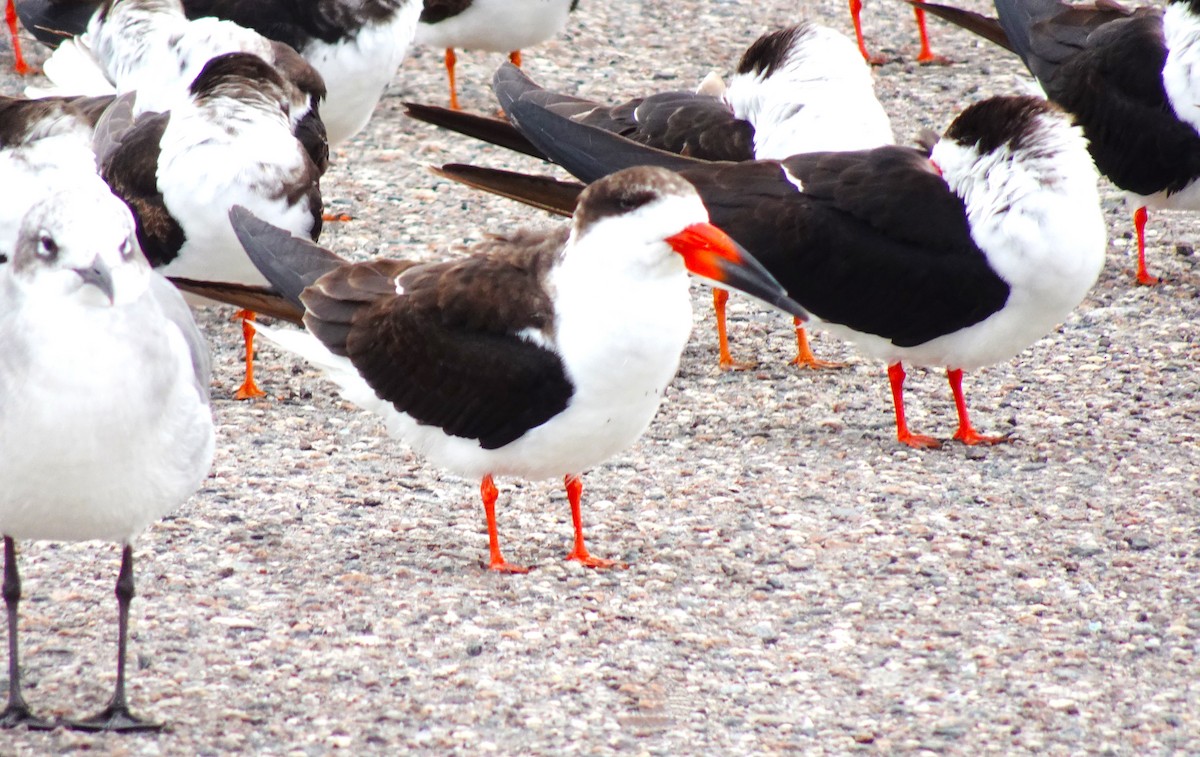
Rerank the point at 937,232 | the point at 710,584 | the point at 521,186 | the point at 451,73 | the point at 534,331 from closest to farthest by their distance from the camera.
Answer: the point at 534,331
the point at 710,584
the point at 937,232
the point at 521,186
the point at 451,73

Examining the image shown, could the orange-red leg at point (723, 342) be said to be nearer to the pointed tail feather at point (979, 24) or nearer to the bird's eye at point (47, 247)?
the pointed tail feather at point (979, 24)

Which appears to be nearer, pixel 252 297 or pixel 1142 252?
pixel 252 297

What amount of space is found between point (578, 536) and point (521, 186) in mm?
1912

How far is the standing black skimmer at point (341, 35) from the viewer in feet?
30.2

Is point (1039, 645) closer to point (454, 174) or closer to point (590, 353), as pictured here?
point (590, 353)

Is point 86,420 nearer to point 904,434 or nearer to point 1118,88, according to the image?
point 904,434

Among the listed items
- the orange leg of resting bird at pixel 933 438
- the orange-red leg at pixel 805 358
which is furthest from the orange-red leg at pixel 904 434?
the orange-red leg at pixel 805 358

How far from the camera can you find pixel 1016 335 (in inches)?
243

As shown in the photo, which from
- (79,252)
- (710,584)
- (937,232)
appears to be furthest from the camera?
(937,232)

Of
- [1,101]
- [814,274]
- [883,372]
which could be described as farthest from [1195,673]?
[1,101]

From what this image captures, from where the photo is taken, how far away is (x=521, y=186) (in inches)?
262

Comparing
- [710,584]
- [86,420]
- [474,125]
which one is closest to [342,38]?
[474,125]

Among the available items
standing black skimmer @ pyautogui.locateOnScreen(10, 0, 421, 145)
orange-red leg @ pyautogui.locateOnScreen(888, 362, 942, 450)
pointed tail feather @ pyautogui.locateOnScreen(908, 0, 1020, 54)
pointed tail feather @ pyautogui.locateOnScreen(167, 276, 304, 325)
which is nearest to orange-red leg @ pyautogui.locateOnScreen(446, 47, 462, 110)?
standing black skimmer @ pyautogui.locateOnScreen(10, 0, 421, 145)

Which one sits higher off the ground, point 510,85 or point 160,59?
point 510,85
